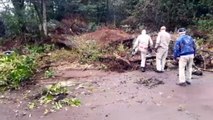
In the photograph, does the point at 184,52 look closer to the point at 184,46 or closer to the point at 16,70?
the point at 184,46

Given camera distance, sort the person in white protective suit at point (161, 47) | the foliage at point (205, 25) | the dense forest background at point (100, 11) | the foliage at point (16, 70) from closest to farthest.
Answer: the foliage at point (16, 70) → the person in white protective suit at point (161, 47) → the foliage at point (205, 25) → the dense forest background at point (100, 11)

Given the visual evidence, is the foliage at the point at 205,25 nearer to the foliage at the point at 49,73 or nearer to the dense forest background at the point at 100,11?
the dense forest background at the point at 100,11

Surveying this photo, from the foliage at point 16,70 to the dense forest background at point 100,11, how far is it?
752 centimetres

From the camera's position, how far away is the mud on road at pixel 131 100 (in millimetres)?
10922

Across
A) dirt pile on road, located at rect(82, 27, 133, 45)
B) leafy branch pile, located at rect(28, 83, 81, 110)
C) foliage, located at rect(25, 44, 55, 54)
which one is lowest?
leafy branch pile, located at rect(28, 83, 81, 110)

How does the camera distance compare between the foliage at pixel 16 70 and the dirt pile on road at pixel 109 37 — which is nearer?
the foliage at pixel 16 70

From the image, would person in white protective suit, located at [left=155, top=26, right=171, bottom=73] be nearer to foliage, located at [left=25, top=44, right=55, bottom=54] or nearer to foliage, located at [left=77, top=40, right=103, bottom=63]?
foliage, located at [left=77, top=40, right=103, bottom=63]

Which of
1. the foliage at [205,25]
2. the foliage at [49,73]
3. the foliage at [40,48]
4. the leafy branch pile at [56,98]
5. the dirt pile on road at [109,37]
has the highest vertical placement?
the foliage at [205,25]

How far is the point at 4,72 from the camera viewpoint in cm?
1523

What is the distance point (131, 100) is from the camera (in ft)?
39.9

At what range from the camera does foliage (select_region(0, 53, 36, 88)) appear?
14656mm

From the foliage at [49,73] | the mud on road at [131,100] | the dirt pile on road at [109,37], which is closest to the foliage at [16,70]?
the foliage at [49,73]

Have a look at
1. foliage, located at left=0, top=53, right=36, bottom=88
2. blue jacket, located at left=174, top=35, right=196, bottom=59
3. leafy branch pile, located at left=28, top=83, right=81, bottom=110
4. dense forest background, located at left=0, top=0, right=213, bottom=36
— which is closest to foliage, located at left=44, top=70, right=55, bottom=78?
foliage, located at left=0, top=53, right=36, bottom=88

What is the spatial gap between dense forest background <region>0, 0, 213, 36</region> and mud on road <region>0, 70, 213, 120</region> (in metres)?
8.59
